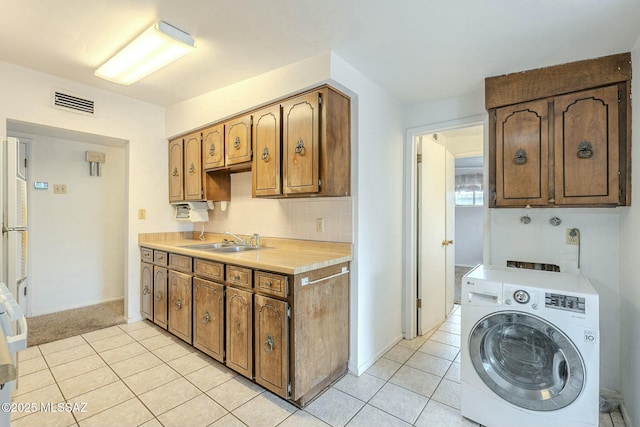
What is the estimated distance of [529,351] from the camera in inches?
65.3

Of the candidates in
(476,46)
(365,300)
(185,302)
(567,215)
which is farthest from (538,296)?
(185,302)

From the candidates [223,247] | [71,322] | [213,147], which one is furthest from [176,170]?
[71,322]

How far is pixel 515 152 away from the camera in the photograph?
7.24 feet

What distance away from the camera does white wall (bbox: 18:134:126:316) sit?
11.0 feet

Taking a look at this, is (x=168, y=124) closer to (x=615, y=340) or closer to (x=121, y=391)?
(x=121, y=391)

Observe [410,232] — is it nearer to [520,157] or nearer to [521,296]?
[520,157]

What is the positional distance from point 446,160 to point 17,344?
3753 mm

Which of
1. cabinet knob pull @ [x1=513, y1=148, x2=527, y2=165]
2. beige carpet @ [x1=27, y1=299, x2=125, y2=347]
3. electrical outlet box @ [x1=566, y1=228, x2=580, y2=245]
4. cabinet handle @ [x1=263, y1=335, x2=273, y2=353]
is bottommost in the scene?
beige carpet @ [x1=27, y1=299, x2=125, y2=347]

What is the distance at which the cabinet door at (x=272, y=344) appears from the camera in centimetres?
184

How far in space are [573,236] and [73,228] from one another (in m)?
5.05

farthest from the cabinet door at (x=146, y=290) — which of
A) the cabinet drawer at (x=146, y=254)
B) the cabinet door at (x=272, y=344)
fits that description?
the cabinet door at (x=272, y=344)

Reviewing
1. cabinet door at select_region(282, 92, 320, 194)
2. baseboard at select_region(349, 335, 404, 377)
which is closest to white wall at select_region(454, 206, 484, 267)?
baseboard at select_region(349, 335, 404, 377)

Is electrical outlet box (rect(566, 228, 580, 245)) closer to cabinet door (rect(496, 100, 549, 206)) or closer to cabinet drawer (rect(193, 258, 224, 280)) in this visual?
Result: cabinet door (rect(496, 100, 549, 206))

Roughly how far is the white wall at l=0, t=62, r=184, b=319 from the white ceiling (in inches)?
9.6
